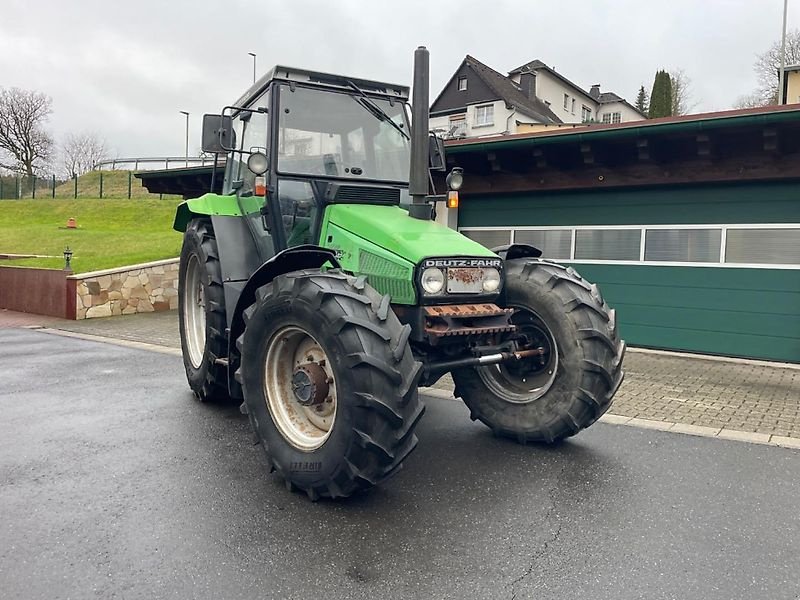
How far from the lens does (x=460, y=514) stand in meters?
3.51

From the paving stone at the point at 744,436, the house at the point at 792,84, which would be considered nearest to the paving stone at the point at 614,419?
the paving stone at the point at 744,436

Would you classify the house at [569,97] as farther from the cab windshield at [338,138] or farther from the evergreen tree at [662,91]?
the cab windshield at [338,138]

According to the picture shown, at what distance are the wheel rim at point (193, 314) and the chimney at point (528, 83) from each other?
1925 inches

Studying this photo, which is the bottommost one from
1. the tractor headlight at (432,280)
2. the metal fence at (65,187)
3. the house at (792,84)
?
the tractor headlight at (432,280)

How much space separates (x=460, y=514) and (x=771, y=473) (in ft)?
7.27

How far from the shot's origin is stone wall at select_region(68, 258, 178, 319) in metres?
12.7

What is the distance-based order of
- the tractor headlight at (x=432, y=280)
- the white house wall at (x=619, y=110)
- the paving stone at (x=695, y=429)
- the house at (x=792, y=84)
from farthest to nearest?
1. the white house wall at (x=619, y=110)
2. the house at (x=792, y=84)
3. the paving stone at (x=695, y=429)
4. the tractor headlight at (x=432, y=280)

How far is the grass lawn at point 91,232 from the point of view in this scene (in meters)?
16.5

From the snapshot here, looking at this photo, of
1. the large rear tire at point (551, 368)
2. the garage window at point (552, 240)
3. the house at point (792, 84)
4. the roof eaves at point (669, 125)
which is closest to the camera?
the large rear tire at point (551, 368)

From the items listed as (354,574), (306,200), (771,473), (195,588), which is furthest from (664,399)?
(195,588)

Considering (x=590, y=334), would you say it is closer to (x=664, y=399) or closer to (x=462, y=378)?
(x=462, y=378)

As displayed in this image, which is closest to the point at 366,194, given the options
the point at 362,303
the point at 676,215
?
the point at 362,303

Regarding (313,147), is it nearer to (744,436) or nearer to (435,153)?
(435,153)

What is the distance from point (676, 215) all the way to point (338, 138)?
20.2 ft
